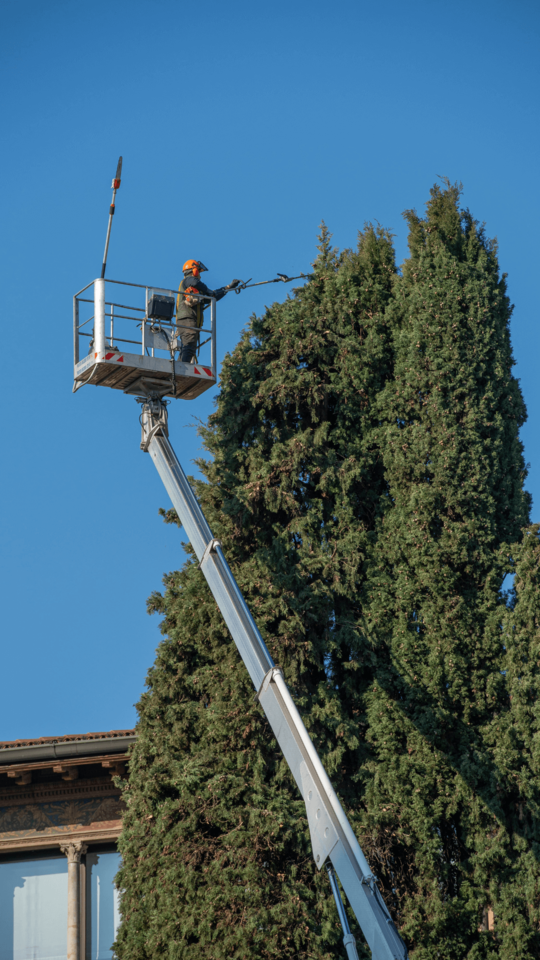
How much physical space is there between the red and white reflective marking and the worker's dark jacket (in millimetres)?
1179

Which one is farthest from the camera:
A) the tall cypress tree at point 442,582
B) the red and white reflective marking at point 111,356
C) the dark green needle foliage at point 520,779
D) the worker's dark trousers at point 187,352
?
the worker's dark trousers at point 187,352

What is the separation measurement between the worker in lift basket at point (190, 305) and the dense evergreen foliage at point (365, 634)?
173 centimetres

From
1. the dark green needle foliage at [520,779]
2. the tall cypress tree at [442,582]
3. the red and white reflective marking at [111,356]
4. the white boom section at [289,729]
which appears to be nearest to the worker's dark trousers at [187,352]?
the white boom section at [289,729]

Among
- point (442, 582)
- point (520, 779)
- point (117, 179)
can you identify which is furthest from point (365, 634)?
point (117, 179)

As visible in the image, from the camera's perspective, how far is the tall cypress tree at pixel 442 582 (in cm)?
1328

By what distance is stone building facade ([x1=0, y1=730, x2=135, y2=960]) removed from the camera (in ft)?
52.5

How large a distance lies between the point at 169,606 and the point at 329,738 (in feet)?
9.88

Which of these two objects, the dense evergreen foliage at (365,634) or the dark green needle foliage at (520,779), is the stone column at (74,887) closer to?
the dense evergreen foliage at (365,634)

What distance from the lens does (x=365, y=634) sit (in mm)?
14391

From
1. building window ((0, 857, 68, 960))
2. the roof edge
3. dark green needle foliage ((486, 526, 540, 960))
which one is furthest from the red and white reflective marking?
building window ((0, 857, 68, 960))

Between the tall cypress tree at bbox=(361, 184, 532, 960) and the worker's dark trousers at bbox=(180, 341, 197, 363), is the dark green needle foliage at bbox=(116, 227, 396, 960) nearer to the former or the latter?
the tall cypress tree at bbox=(361, 184, 532, 960)

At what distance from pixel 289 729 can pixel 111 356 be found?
4957mm

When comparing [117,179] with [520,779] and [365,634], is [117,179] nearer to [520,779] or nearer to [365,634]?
[365,634]

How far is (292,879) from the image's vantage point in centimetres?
1316
